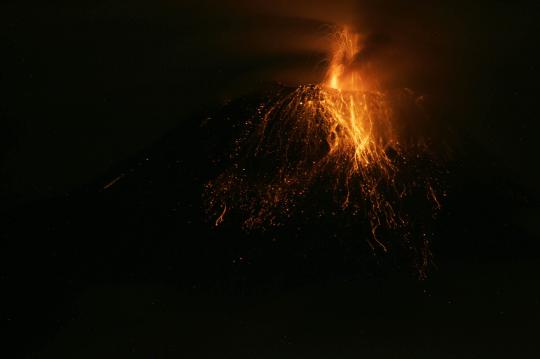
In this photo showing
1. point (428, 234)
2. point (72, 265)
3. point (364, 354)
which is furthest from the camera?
point (428, 234)

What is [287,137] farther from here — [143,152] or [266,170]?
[143,152]

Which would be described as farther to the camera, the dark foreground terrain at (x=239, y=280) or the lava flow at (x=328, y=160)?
the lava flow at (x=328, y=160)

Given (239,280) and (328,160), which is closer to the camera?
(239,280)

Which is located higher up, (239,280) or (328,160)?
(328,160)

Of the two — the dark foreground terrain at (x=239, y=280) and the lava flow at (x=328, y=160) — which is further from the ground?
the lava flow at (x=328, y=160)

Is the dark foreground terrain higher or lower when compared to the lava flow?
lower

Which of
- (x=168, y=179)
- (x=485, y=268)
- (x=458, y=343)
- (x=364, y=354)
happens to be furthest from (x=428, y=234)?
(x=168, y=179)

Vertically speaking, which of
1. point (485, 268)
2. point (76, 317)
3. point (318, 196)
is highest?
point (318, 196)

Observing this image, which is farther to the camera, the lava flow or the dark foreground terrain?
the lava flow
